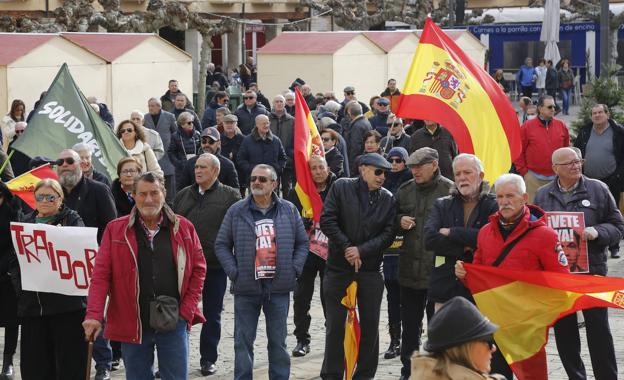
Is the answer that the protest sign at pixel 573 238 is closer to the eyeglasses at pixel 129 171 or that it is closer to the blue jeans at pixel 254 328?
the blue jeans at pixel 254 328

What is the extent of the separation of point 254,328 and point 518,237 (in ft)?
6.76

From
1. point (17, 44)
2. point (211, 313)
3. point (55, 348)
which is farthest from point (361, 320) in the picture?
point (17, 44)

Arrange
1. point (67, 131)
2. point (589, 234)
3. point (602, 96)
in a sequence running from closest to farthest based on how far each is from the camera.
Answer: point (589, 234)
point (67, 131)
point (602, 96)

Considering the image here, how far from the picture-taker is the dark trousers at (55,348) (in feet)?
27.7

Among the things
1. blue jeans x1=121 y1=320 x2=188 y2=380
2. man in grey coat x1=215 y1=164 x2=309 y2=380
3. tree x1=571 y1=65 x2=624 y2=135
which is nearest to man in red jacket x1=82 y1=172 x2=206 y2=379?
blue jeans x1=121 y1=320 x2=188 y2=380

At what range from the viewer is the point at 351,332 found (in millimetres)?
9359

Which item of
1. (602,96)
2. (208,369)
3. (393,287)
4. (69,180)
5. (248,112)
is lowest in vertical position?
(208,369)

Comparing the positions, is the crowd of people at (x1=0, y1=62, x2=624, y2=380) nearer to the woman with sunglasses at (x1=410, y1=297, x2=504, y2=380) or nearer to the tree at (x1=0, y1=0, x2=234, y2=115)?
the woman with sunglasses at (x1=410, y1=297, x2=504, y2=380)

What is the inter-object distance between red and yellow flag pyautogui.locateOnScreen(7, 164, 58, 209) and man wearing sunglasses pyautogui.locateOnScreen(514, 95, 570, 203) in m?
6.29

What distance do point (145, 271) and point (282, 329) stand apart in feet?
5.29

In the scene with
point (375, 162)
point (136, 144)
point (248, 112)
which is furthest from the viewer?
point (248, 112)

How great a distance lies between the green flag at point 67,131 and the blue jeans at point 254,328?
A: 3.08 metres

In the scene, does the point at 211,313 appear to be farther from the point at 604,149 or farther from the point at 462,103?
the point at 604,149

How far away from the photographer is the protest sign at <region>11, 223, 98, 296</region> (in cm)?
845
